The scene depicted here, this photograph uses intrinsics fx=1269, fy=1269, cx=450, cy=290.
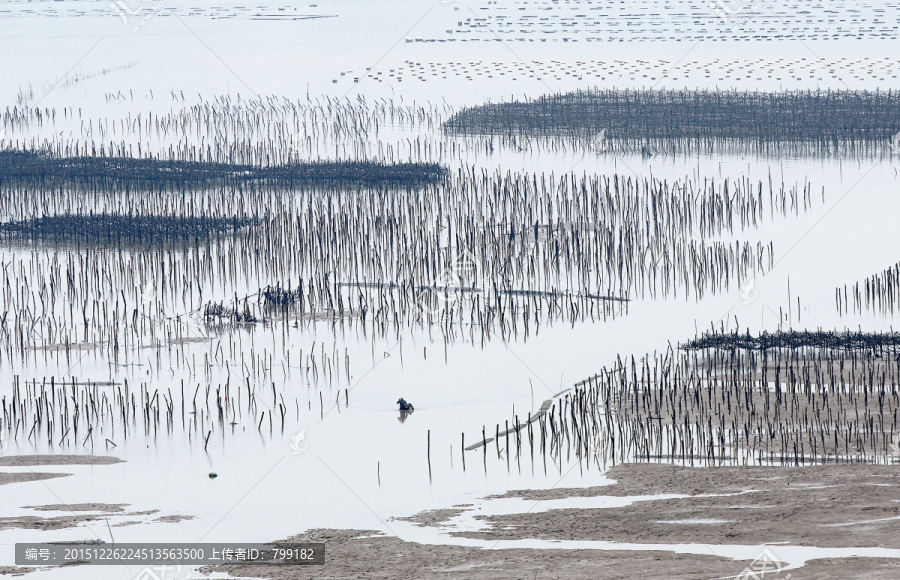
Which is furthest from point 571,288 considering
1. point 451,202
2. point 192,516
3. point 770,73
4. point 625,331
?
point 770,73

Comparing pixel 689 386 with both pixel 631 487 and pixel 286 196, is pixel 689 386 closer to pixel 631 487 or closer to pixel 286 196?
pixel 631 487

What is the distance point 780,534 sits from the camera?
8.25 meters

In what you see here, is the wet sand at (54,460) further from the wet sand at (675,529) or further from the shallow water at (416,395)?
the wet sand at (675,529)

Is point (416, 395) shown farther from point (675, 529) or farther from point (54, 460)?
point (675, 529)

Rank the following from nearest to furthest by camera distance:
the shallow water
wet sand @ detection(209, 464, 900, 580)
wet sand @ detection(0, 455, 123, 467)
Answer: wet sand @ detection(209, 464, 900, 580) < the shallow water < wet sand @ detection(0, 455, 123, 467)

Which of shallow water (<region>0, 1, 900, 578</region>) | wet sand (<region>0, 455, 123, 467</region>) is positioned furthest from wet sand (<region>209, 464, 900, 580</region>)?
wet sand (<region>0, 455, 123, 467</region>)

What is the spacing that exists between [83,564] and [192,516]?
1.33m

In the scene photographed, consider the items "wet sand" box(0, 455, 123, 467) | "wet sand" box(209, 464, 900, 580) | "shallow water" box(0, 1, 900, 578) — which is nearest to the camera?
"wet sand" box(209, 464, 900, 580)

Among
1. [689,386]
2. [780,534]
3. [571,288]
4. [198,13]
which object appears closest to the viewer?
[780,534]

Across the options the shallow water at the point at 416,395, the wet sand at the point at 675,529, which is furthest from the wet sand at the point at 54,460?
the wet sand at the point at 675,529

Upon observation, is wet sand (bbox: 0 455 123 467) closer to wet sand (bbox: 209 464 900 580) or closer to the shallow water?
the shallow water

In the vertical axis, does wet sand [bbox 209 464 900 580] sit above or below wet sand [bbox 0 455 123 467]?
below

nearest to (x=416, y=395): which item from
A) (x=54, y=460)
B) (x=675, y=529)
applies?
(x=54, y=460)

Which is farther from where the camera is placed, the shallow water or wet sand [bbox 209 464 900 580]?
the shallow water
